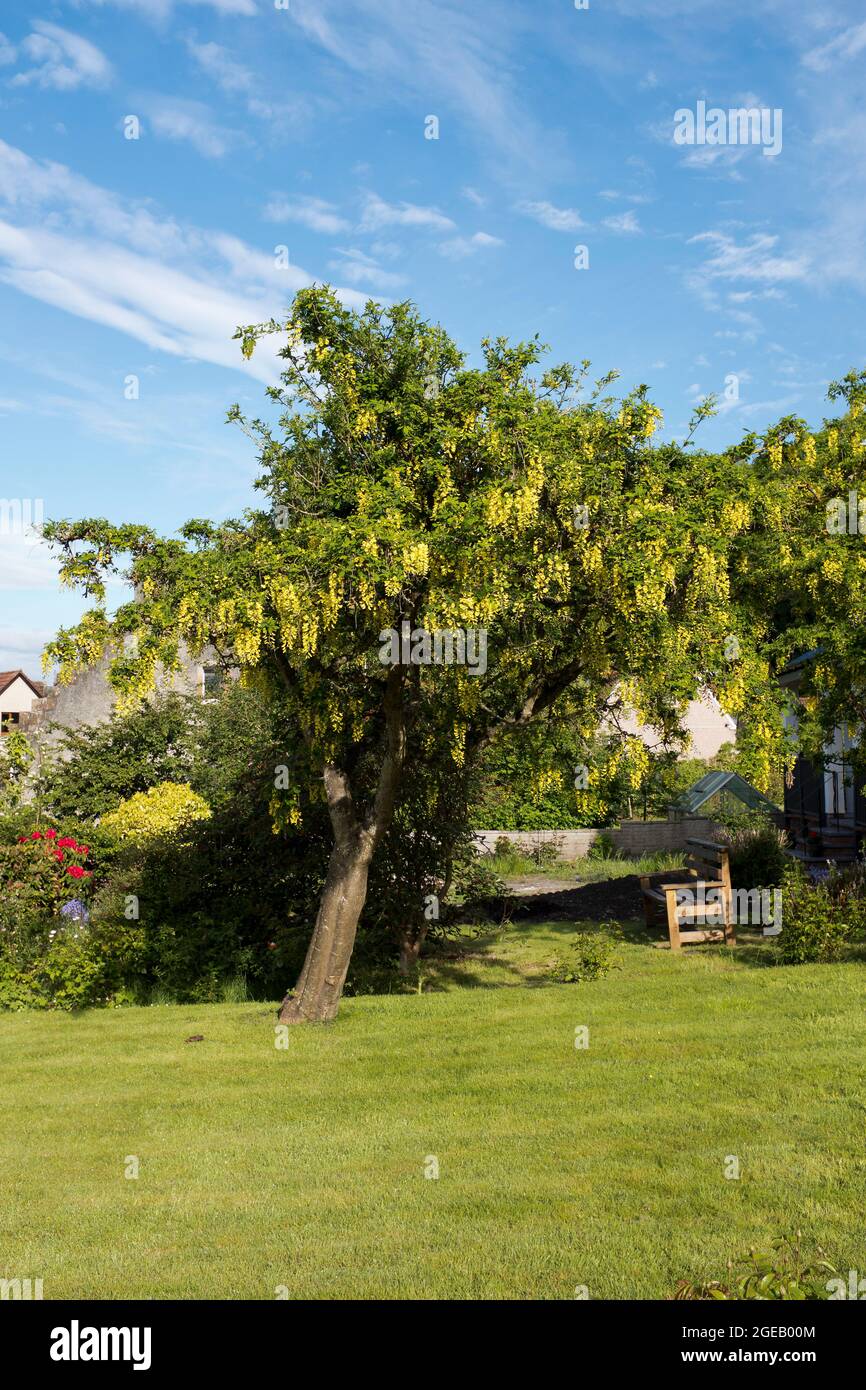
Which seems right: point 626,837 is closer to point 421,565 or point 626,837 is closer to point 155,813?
point 155,813

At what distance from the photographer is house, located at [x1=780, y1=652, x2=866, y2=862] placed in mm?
19859

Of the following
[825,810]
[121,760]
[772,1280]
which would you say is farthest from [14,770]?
[772,1280]

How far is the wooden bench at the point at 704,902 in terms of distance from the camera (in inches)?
607

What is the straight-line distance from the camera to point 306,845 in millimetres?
15086

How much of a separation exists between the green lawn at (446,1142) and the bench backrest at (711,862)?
126 inches

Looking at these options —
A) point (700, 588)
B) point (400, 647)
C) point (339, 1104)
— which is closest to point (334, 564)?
point (400, 647)

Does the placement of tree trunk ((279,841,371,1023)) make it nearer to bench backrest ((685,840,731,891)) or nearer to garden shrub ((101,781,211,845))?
garden shrub ((101,781,211,845))

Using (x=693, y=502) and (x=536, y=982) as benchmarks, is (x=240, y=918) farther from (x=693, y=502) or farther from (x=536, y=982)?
(x=693, y=502)

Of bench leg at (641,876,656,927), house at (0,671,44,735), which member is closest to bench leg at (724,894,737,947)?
bench leg at (641,876,656,927)

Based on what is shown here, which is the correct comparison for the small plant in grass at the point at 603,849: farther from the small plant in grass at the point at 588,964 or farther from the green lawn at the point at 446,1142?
the green lawn at the point at 446,1142

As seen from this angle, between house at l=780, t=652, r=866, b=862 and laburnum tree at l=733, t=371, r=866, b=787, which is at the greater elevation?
laburnum tree at l=733, t=371, r=866, b=787

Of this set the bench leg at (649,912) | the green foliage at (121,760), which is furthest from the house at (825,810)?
the green foliage at (121,760)

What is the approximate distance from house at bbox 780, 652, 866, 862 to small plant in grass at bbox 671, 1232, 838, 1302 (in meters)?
14.6
